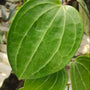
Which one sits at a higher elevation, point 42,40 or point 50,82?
point 42,40

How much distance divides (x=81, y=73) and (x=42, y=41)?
0.60 feet

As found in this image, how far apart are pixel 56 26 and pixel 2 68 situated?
1.28 metres

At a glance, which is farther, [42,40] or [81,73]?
[81,73]

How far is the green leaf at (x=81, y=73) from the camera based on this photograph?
422 millimetres

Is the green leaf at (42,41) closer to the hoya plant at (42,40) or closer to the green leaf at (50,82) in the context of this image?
the hoya plant at (42,40)

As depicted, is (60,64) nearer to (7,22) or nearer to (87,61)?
(87,61)

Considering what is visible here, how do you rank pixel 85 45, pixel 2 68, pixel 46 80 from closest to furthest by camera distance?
1. pixel 46 80
2. pixel 2 68
3. pixel 85 45

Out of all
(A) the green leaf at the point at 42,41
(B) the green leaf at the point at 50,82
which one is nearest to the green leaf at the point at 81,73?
(B) the green leaf at the point at 50,82

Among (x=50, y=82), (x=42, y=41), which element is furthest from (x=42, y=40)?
(x=50, y=82)

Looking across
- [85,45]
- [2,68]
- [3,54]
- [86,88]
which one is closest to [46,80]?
[86,88]

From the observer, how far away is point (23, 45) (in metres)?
0.31

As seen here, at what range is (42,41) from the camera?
30cm

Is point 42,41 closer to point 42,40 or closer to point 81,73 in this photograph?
point 42,40

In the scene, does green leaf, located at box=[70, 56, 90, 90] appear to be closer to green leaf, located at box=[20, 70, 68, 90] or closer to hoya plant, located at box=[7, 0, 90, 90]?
green leaf, located at box=[20, 70, 68, 90]
